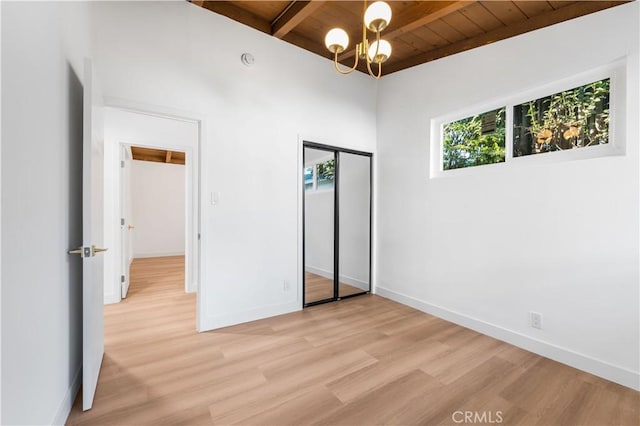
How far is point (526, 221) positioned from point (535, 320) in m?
0.84

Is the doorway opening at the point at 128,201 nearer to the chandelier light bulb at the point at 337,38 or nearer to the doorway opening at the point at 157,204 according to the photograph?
the doorway opening at the point at 157,204

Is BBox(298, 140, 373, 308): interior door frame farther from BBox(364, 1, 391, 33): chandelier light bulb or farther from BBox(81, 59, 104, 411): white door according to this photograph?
BBox(81, 59, 104, 411): white door

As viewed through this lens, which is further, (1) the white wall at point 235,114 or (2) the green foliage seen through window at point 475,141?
(2) the green foliage seen through window at point 475,141

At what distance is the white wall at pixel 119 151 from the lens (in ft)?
11.7

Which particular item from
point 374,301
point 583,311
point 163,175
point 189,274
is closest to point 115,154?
point 189,274

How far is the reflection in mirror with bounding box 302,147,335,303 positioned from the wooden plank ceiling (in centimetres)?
524

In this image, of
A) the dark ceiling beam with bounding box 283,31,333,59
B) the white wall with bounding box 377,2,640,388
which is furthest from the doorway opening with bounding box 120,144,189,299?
the white wall with bounding box 377,2,640,388

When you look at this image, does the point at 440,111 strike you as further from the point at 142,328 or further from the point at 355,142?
the point at 142,328

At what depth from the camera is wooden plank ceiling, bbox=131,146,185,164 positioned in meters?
7.35

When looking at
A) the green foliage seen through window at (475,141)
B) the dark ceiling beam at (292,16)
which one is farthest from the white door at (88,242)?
the green foliage seen through window at (475,141)

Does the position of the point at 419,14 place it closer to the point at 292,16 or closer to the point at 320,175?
the point at 292,16

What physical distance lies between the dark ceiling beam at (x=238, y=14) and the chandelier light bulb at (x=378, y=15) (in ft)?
5.51

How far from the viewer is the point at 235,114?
289 cm

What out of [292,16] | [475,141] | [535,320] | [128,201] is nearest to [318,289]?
[535,320]
